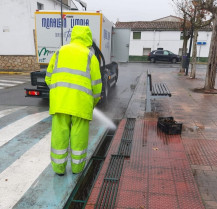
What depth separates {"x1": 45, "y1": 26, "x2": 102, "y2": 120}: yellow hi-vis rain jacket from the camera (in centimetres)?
274

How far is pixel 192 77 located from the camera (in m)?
14.1

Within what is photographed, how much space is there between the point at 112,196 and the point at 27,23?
1565 cm

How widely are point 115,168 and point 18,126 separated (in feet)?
9.49

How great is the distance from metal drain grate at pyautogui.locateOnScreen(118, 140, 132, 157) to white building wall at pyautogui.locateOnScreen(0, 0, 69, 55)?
555 inches

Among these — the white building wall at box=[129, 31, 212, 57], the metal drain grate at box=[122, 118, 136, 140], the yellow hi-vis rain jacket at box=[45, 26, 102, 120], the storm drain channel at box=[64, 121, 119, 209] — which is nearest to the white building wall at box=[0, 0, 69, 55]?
the metal drain grate at box=[122, 118, 136, 140]

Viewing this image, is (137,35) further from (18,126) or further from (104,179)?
(104,179)

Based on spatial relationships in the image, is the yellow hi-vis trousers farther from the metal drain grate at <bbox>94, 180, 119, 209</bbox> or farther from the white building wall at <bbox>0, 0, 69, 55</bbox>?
the white building wall at <bbox>0, 0, 69, 55</bbox>

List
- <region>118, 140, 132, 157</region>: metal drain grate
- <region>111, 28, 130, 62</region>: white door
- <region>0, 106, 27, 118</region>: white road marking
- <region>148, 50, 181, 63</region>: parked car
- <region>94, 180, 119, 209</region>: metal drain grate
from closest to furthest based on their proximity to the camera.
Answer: <region>94, 180, 119, 209</region>: metal drain grate
<region>118, 140, 132, 157</region>: metal drain grate
<region>0, 106, 27, 118</region>: white road marking
<region>111, 28, 130, 62</region>: white door
<region>148, 50, 181, 63</region>: parked car

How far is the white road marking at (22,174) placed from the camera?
269 centimetres

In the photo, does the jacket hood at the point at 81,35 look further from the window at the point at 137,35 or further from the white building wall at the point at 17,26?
the window at the point at 137,35

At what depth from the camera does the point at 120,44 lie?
35.2 feet

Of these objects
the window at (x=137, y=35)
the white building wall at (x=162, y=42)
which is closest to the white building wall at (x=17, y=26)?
the white building wall at (x=162, y=42)

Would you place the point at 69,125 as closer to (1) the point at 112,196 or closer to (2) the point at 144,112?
(1) the point at 112,196

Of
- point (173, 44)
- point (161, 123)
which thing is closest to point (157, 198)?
point (161, 123)
